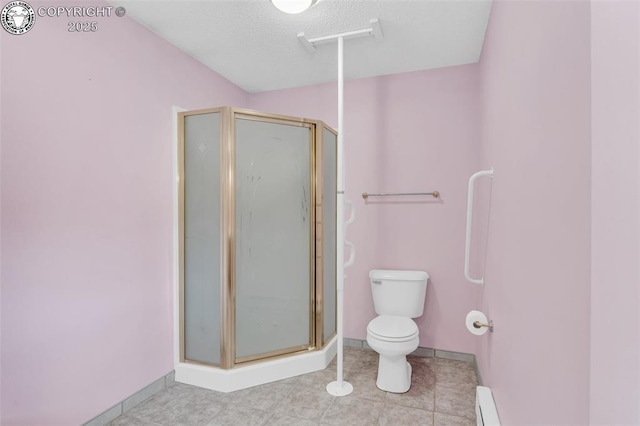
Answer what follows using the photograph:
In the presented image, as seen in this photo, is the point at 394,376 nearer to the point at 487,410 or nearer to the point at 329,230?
the point at 487,410

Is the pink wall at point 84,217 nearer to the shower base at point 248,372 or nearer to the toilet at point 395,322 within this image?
the shower base at point 248,372

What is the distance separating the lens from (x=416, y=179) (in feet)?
9.00

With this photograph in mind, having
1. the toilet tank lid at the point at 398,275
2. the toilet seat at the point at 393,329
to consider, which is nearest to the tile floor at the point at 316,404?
the toilet seat at the point at 393,329

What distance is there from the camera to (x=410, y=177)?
2.76m

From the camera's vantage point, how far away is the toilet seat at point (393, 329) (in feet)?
6.89

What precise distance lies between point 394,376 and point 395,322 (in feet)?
1.14

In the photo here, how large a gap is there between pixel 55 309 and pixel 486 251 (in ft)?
7.75

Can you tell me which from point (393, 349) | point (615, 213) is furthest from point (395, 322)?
point (615, 213)

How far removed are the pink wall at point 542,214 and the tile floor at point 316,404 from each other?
1.69 feet

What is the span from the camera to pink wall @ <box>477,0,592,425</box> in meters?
0.66

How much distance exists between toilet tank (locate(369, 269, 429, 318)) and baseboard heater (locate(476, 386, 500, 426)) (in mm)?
856

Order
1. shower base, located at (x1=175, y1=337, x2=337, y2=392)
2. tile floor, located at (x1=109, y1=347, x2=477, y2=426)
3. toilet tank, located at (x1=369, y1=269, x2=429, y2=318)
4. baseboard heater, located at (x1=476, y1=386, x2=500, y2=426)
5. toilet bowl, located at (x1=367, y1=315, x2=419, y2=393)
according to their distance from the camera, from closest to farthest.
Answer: baseboard heater, located at (x1=476, y1=386, x2=500, y2=426), tile floor, located at (x1=109, y1=347, x2=477, y2=426), toilet bowl, located at (x1=367, y1=315, x2=419, y2=393), shower base, located at (x1=175, y1=337, x2=337, y2=392), toilet tank, located at (x1=369, y1=269, x2=429, y2=318)

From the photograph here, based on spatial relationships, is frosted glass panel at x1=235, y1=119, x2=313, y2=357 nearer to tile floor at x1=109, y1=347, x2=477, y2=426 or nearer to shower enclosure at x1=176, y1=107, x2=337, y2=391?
shower enclosure at x1=176, y1=107, x2=337, y2=391

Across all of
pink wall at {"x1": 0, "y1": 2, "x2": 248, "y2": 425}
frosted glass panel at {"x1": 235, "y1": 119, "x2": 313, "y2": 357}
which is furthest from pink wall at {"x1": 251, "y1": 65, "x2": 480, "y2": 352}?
pink wall at {"x1": 0, "y1": 2, "x2": 248, "y2": 425}
